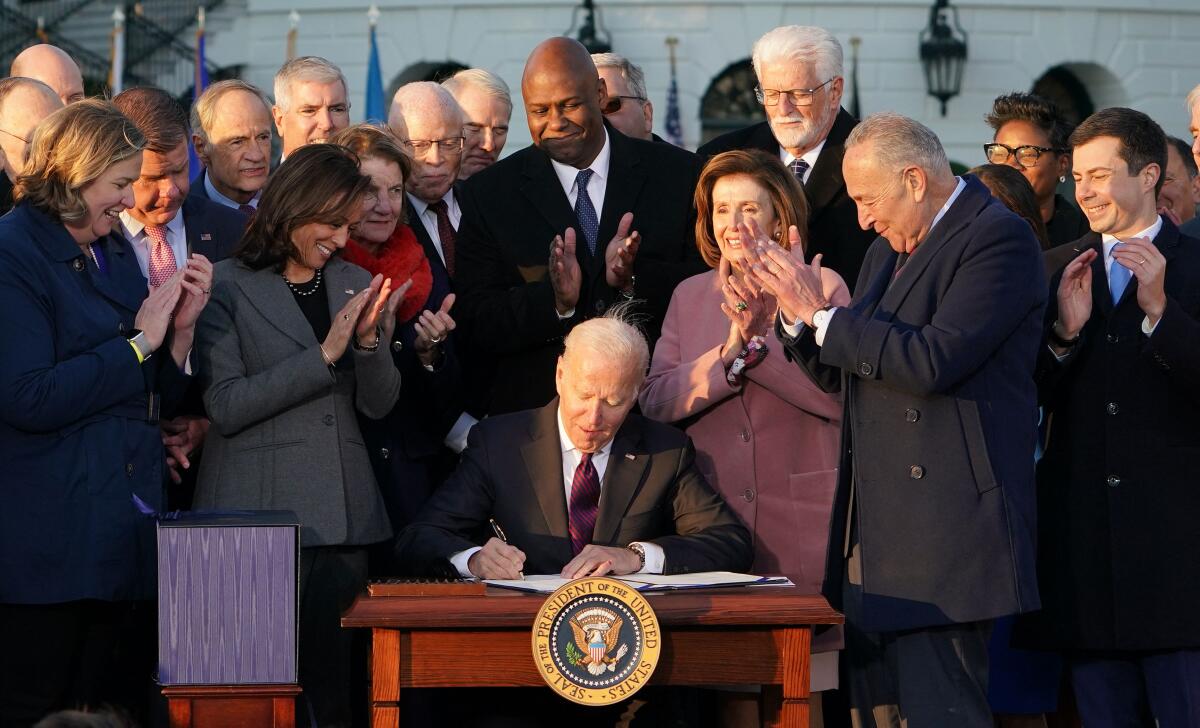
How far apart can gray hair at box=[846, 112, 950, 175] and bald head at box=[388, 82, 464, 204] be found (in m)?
2.00

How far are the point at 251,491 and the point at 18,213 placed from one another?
3.27 ft

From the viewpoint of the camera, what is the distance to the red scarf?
5.90 m

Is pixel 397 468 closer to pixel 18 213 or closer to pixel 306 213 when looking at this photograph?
pixel 306 213

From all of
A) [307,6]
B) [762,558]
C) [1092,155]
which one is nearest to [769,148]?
[1092,155]

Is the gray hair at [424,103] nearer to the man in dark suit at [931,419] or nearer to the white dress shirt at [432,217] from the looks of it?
the white dress shirt at [432,217]

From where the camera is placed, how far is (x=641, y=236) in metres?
6.10

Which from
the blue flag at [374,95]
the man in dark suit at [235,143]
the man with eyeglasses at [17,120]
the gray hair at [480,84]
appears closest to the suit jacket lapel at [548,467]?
the man in dark suit at [235,143]

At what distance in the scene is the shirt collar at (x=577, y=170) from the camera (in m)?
6.27

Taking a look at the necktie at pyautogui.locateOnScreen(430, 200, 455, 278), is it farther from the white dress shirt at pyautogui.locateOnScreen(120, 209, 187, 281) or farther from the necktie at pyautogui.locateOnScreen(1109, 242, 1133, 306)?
the necktie at pyautogui.locateOnScreen(1109, 242, 1133, 306)

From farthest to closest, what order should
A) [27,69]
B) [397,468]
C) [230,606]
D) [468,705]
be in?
1. [27,69]
2. [397,468]
3. [468,705]
4. [230,606]

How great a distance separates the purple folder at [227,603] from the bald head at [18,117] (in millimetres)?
2295

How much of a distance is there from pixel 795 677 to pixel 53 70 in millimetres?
4080

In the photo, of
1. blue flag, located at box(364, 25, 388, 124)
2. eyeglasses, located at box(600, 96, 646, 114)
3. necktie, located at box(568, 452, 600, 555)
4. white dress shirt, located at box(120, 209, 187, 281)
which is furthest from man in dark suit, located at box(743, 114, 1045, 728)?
blue flag, located at box(364, 25, 388, 124)

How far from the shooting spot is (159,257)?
18.9 feet
